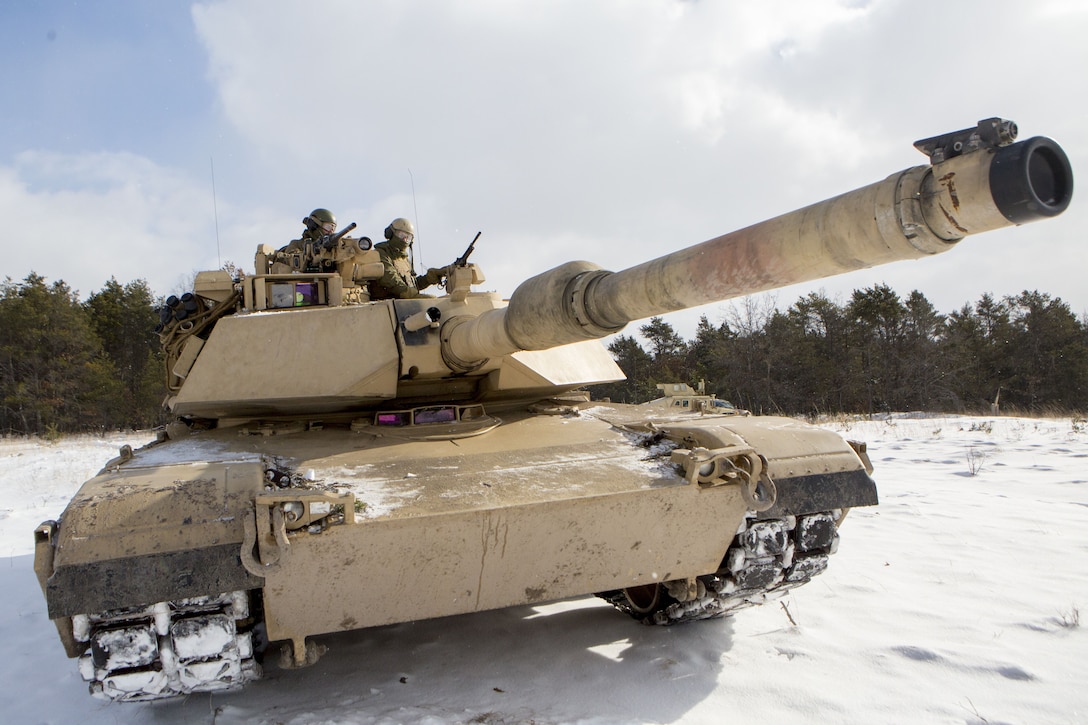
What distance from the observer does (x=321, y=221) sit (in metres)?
7.32

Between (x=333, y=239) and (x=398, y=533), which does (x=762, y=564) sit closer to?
(x=398, y=533)

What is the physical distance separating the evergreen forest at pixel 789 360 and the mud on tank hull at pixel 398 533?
23905mm

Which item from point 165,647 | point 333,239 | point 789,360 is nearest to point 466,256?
point 333,239

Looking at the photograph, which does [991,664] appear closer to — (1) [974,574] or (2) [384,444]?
(1) [974,574]

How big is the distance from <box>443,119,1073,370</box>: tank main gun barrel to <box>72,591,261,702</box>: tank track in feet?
6.21

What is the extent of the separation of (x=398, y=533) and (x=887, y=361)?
31.7 m

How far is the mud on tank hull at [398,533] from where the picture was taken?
10.6ft

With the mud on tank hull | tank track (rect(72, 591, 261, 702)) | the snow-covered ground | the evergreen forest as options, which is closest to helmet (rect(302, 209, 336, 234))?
the mud on tank hull

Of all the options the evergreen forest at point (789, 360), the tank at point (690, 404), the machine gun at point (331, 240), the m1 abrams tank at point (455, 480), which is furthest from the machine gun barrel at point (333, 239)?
the evergreen forest at point (789, 360)

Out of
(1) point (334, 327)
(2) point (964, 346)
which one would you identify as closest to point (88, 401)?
(1) point (334, 327)

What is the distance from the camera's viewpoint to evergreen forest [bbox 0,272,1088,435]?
91.3ft

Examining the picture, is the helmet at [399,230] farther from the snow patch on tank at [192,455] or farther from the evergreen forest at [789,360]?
the evergreen forest at [789,360]

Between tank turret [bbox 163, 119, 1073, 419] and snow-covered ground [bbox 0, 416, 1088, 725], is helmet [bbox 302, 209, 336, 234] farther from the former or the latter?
snow-covered ground [bbox 0, 416, 1088, 725]

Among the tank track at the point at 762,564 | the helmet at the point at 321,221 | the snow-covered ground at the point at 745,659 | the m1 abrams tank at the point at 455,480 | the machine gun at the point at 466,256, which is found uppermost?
the helmet at the point at 321,221
